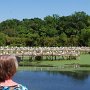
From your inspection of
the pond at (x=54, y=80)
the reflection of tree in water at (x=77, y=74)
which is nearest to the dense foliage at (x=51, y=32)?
the reflection of tree in water at (x=77, y=74)

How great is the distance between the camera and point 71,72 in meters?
22.7

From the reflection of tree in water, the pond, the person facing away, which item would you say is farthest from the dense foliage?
the person facing away

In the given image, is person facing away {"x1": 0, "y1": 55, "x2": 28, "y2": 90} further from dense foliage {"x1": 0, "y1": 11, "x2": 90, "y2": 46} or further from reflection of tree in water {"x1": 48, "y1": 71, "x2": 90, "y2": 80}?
dense foliage {"x1": 0, "y1": 11, "x2": 90, "y2": 46}

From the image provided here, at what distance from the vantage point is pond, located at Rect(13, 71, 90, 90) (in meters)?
17.1

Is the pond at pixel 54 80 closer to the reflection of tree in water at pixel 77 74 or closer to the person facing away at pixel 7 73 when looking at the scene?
the reflection of tree in water at pixel 77 74

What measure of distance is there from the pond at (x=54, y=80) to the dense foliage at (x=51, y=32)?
24506 millimetres

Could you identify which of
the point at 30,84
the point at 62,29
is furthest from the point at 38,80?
the point at 62,29

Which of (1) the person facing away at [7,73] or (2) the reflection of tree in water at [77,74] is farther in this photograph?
(2) the reflection of tree in water at [77,74]

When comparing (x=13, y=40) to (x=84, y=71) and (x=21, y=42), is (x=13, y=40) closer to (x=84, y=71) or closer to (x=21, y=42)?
(x=21, y=42)

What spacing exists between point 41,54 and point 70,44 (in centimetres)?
1869

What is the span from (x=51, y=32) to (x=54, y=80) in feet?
129

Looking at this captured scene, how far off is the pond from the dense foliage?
80.4 ft

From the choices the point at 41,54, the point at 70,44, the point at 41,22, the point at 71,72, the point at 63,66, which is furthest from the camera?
the point at 41,22

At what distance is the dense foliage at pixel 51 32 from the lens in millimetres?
48219
